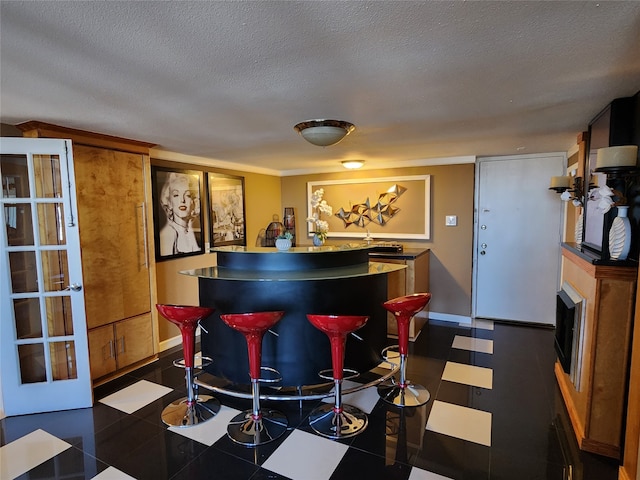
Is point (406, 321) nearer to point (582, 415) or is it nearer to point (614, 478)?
point (582, 415)

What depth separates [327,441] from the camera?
2.33 metres

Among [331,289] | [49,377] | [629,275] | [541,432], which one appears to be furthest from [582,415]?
[49,377]

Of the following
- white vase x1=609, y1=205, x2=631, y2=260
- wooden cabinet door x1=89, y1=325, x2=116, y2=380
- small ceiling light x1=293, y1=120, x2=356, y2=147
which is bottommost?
wooden cabinet door x1=89, y1=325, x2=116, y2=380

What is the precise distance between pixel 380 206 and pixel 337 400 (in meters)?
3.03

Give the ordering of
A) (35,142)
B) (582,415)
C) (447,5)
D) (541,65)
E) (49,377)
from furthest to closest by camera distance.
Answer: (49,377)
(35,142)
(582,415)
(541,65)
(447,5)

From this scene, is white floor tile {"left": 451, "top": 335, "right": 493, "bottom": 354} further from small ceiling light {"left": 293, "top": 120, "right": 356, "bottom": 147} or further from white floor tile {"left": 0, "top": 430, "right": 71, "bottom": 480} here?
white floor tile {"left": 0, "top": 430, "right": 71, "bottom": 480}

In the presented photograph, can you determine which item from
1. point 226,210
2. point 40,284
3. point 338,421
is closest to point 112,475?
point 338,421

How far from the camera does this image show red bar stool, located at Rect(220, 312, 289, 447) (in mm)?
2318

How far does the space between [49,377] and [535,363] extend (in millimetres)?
4197

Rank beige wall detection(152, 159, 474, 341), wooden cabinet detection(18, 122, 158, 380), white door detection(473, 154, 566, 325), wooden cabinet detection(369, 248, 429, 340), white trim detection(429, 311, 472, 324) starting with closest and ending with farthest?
1. wooden cabinet detection(18, 122, 158, 380)
2. wooden cabinet detection(369, 248, 429, 340)
3. white door detection(473, 154, 566, 325)
4. beige wall detection(152, 159, 474, 341)
5. white trim detection(429, 311, 472, 324)

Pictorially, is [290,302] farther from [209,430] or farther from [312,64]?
[312,64]

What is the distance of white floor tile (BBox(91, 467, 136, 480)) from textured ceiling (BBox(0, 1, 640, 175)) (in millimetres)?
2168

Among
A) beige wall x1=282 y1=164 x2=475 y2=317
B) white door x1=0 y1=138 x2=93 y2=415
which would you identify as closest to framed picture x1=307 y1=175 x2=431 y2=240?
beige wall x1=282 y1=164 x2=475 y2=317

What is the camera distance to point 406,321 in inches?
111
